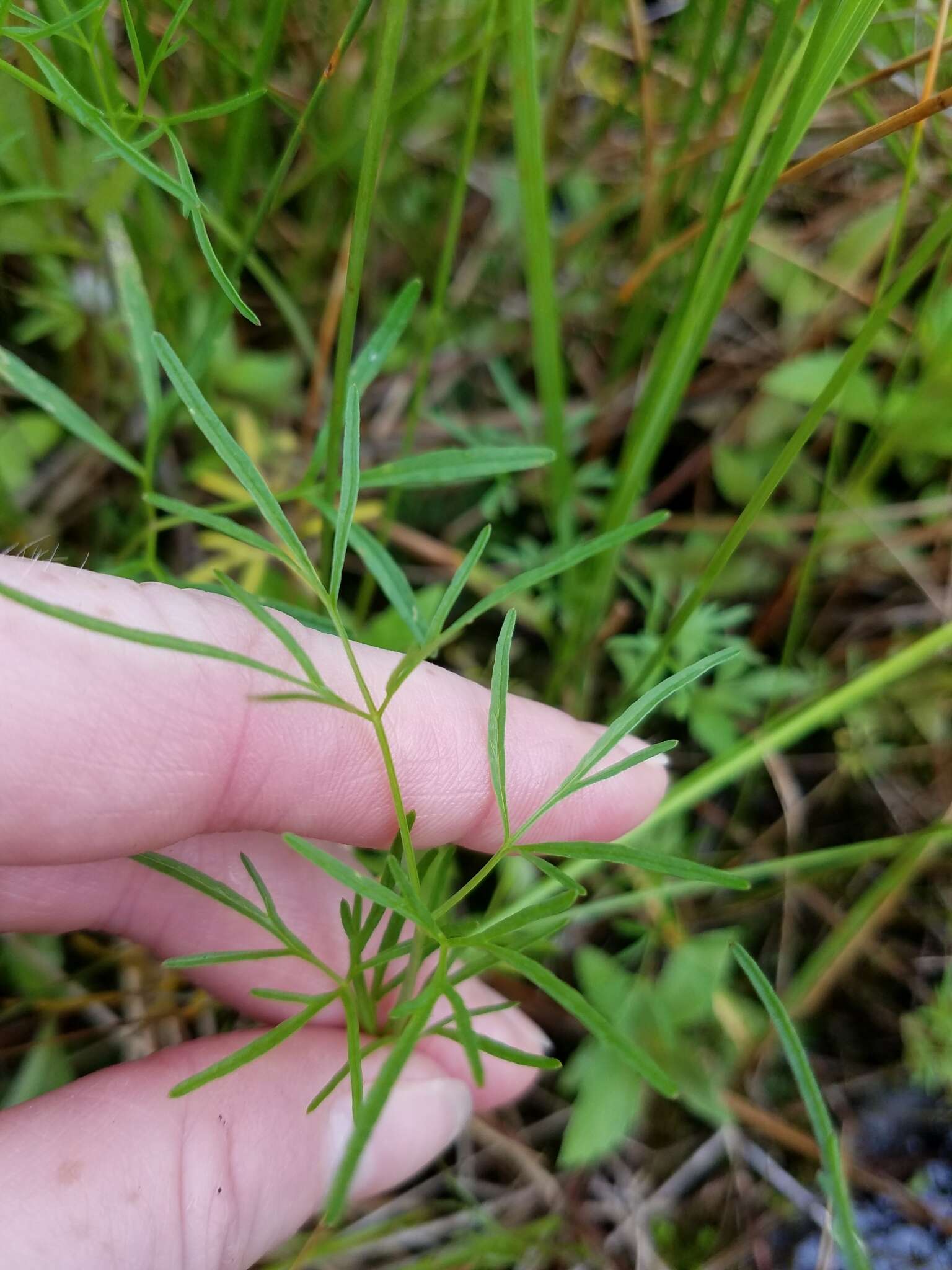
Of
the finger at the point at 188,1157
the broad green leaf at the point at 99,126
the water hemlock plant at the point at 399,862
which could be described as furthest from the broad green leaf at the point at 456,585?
the finger at the point at 188,1157

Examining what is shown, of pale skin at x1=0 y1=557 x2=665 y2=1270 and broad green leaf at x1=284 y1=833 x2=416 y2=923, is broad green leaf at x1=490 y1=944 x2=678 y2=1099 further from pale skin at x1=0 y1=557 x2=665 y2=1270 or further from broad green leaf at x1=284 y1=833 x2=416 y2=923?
pale skin at x1=0 y1=557 x2=665 y2=1270

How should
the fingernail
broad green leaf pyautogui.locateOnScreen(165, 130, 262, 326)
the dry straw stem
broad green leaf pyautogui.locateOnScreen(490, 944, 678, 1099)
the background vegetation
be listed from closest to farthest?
broad green leaf pyautogui.locateOnScreen(490, 944, 678, 1099)
broad green leaf pyautogui.locateOnScreen(165, 130, 262, 326)
the dry straw stem
the fingernail
the background vegetation

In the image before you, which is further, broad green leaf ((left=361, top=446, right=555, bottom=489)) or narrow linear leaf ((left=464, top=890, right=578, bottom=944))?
broad green leaf ((left=361, top=446, right=555, bottom=489))

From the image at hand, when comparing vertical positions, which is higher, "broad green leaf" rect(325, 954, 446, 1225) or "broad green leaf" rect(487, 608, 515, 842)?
"broad green leaf" rect(487, 608, 515, 842)

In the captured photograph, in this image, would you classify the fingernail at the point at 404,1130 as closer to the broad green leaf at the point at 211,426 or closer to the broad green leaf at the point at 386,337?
the broad green leaf at the point at 211,426

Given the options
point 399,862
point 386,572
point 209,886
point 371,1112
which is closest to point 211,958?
point 209,886

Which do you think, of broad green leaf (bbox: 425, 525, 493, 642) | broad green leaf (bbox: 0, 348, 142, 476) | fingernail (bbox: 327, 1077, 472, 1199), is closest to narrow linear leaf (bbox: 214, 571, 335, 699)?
broad green leaf (bbox: 425, 525, 493, 642)

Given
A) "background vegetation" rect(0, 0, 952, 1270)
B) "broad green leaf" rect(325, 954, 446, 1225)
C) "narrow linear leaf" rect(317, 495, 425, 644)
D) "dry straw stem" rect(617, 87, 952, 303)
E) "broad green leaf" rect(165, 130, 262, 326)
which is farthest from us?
"background vegetation" rect(0, 0, 952, 1270)

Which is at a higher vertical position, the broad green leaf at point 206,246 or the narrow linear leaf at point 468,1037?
the broad green leaf at point 206,246
